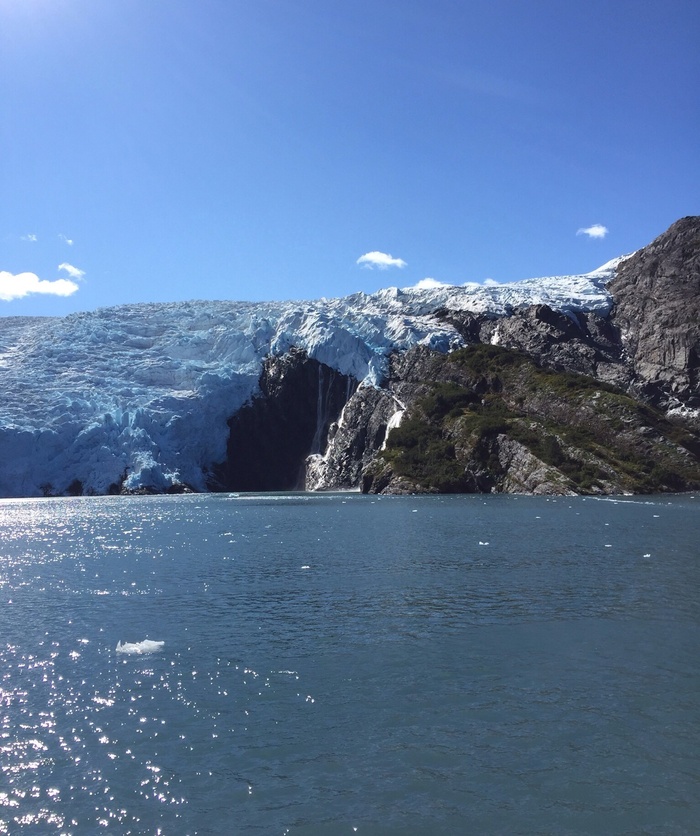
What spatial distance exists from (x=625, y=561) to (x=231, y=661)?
76.8ft

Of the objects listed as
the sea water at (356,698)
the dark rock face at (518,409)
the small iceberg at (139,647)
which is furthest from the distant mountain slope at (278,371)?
the small iceberg at (139,647)

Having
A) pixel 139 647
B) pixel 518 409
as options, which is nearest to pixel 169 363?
pixel 518 409

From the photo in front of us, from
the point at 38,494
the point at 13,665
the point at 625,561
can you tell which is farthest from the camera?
the point at 38,494

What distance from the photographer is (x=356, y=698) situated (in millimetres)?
17234

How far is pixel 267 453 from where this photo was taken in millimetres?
145000

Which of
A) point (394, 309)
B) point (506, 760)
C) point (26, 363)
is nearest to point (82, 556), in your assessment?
point (506, 760)

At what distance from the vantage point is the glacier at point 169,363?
123m

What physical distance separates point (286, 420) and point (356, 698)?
13084 cm

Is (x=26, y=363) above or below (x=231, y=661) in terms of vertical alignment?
above

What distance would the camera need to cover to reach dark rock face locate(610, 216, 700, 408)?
440 feet

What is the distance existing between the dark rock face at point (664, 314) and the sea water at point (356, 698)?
10847cm

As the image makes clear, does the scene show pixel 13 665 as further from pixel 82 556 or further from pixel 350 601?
pixel 82 556

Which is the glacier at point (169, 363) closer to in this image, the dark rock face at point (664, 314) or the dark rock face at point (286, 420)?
the dark rock face at point (286, 420)

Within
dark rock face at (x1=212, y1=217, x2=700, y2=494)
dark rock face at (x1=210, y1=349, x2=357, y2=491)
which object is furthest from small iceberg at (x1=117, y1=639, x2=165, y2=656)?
dark rock face at (x1=210, y1=349, x2=357, y2=491)
